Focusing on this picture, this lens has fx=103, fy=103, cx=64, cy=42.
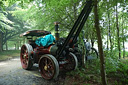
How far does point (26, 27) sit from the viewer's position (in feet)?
65.2

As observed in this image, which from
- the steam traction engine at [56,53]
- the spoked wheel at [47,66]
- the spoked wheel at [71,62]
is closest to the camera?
the steam traction engine at [56,53]

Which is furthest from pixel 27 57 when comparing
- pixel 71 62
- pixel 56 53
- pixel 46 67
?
pixel 71 62

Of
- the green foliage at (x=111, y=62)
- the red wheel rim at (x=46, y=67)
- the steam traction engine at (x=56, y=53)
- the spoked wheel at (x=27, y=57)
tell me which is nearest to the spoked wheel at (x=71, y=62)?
the steam traction engine at (x=56, y=53)

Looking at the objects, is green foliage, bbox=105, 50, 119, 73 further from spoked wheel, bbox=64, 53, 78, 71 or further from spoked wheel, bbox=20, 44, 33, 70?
spoked wheel, bbox=20, 44, 33, 70

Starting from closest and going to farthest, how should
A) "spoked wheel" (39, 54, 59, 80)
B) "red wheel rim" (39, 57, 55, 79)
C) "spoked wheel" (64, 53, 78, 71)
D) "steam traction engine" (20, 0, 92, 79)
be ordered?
"steam traction engine" (20, 0, 92, 79)
"spoked wheel" (39, 54, 59, 80)
"red wheel rim" (39, 57, 55, 79)
"spoked wheel" (64, 53, 78, 71)

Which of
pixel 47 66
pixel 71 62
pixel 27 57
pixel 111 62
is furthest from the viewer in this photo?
pixel 27 57

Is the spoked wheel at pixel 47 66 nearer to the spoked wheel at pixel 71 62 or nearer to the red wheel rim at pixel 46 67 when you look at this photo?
the red wheel rim at pixel 46 67

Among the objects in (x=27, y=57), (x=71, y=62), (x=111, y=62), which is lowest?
(x=71, y=62)

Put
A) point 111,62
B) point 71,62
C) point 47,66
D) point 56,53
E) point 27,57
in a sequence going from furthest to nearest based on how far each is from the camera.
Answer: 1. point 27,57
2. point 71,62
3. point 56,53
4. point 47,66
5. point 111,62

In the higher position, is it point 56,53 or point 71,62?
point 56,53

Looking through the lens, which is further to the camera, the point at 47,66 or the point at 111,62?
the point at 47,66

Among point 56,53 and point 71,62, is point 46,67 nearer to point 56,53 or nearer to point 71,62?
point 56,53

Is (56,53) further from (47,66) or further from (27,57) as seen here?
(27,57)

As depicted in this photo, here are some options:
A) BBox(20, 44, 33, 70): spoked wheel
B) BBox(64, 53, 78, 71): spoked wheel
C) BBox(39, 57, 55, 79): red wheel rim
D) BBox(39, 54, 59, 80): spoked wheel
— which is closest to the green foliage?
BBox(64, 53, 78, 71): spoked wheel
